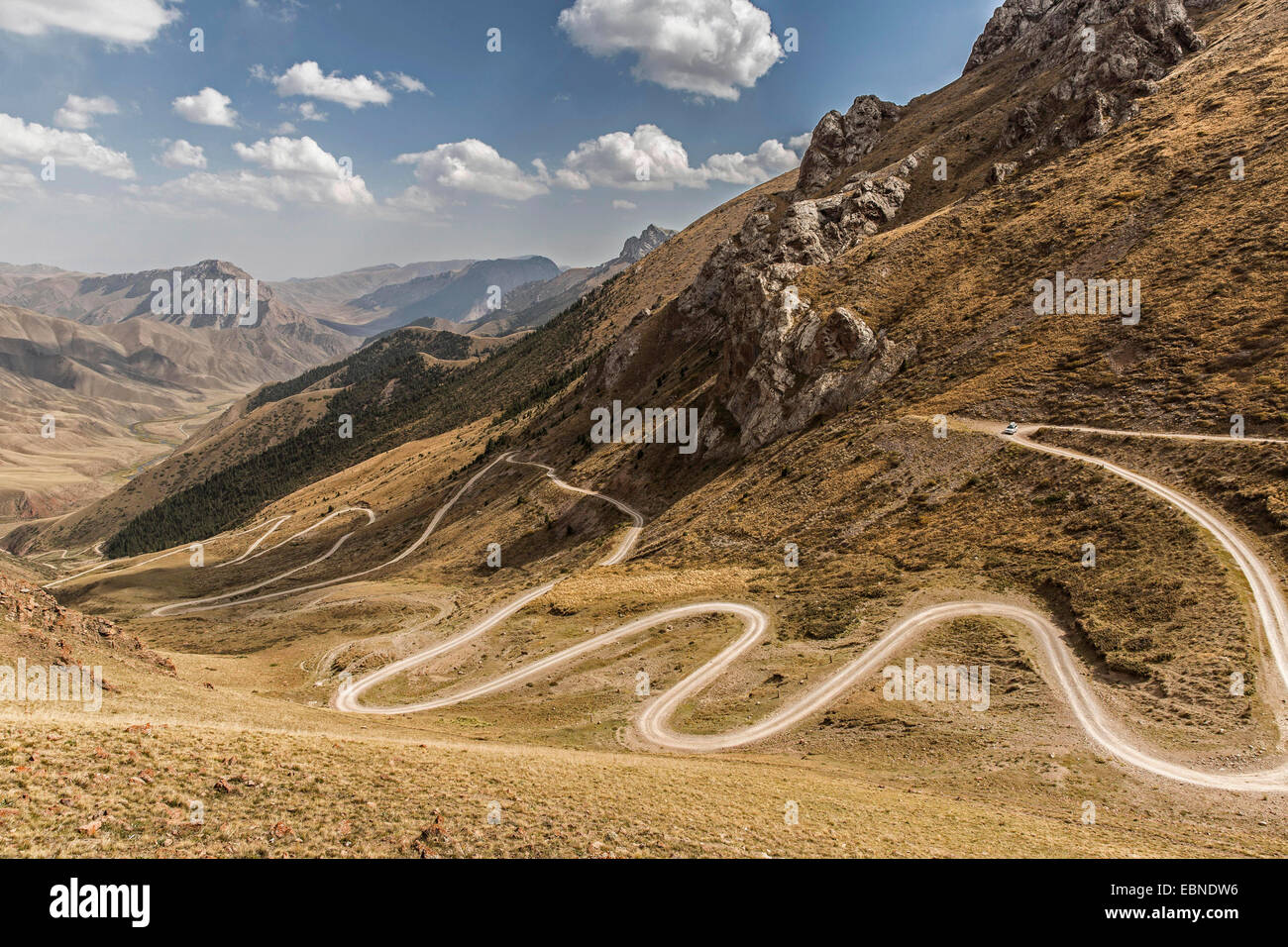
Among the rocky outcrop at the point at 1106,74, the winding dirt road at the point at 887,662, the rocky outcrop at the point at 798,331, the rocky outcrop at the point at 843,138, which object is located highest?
the rocky outcrop at the point at 843,138

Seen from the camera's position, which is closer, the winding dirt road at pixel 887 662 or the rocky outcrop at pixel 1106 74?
the winding dirt road at pixel 887 662

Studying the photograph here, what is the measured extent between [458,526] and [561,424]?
111 feet

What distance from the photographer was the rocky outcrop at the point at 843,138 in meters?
122

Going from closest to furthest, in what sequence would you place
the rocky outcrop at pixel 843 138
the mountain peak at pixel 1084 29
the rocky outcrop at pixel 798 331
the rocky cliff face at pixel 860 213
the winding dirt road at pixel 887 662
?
the winding dirt road at pixel 887 662
the rocky outcrop at pixel 798 331
the rocky cliff face at pixel 860 213
the mountain peak at pixel 1084 29
the rocky outcrop at pixel 843 138

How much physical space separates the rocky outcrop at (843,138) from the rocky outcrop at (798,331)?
1963cm

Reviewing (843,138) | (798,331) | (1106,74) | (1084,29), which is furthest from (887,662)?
(843,138)

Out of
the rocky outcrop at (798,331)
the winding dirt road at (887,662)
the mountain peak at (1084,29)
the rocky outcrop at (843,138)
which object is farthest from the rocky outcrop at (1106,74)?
the winding dirt road at (887,662)

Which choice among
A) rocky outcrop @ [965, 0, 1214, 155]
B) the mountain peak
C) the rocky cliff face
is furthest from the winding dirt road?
the mountain peak

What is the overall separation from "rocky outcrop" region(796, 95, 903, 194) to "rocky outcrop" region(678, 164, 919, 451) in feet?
64.4

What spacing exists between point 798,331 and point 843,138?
254 feet

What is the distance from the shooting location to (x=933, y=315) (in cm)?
6750

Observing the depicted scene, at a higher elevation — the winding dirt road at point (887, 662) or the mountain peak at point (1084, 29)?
the mountain peak at point (1084, 29)

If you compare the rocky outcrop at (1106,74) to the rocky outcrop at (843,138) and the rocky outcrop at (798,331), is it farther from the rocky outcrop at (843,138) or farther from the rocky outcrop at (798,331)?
the rocky outcrop at (843,138)
